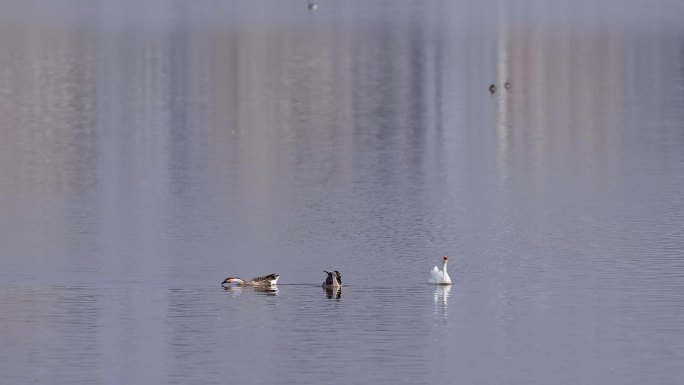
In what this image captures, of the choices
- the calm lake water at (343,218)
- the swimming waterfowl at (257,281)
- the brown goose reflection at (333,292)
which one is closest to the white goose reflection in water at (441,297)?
the calm lake water at (343,218)

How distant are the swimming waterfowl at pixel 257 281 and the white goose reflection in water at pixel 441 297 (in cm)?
297

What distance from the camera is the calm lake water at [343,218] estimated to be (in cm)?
2772

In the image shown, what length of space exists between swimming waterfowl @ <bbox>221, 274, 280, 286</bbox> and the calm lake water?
224mm

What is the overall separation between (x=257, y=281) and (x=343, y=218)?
369 inches

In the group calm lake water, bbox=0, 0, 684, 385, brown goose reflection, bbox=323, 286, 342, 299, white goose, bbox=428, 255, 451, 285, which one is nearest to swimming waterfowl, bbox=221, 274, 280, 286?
Result: calm lake water, bbox=0, 0, 684, 385

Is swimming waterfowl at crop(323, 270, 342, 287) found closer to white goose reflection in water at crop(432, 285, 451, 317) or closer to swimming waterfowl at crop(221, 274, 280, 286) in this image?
swimming waterfowl at crop(221, 274, 280, 286)

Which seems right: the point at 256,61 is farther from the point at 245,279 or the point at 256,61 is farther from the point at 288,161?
the point at 245,279

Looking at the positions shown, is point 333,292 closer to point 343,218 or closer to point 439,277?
point 439,277

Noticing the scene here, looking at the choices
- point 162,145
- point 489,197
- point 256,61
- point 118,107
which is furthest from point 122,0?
point 489,197

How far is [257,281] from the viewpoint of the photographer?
31.9 meters

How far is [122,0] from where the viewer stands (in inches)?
6457

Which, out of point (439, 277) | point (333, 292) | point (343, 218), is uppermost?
point (343, 218)

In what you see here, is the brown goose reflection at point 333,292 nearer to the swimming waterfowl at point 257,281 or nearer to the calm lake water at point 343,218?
the calm lake water at point 343,218

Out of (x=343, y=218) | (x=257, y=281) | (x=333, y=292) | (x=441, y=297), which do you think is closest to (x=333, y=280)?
(x=333, y=292)
